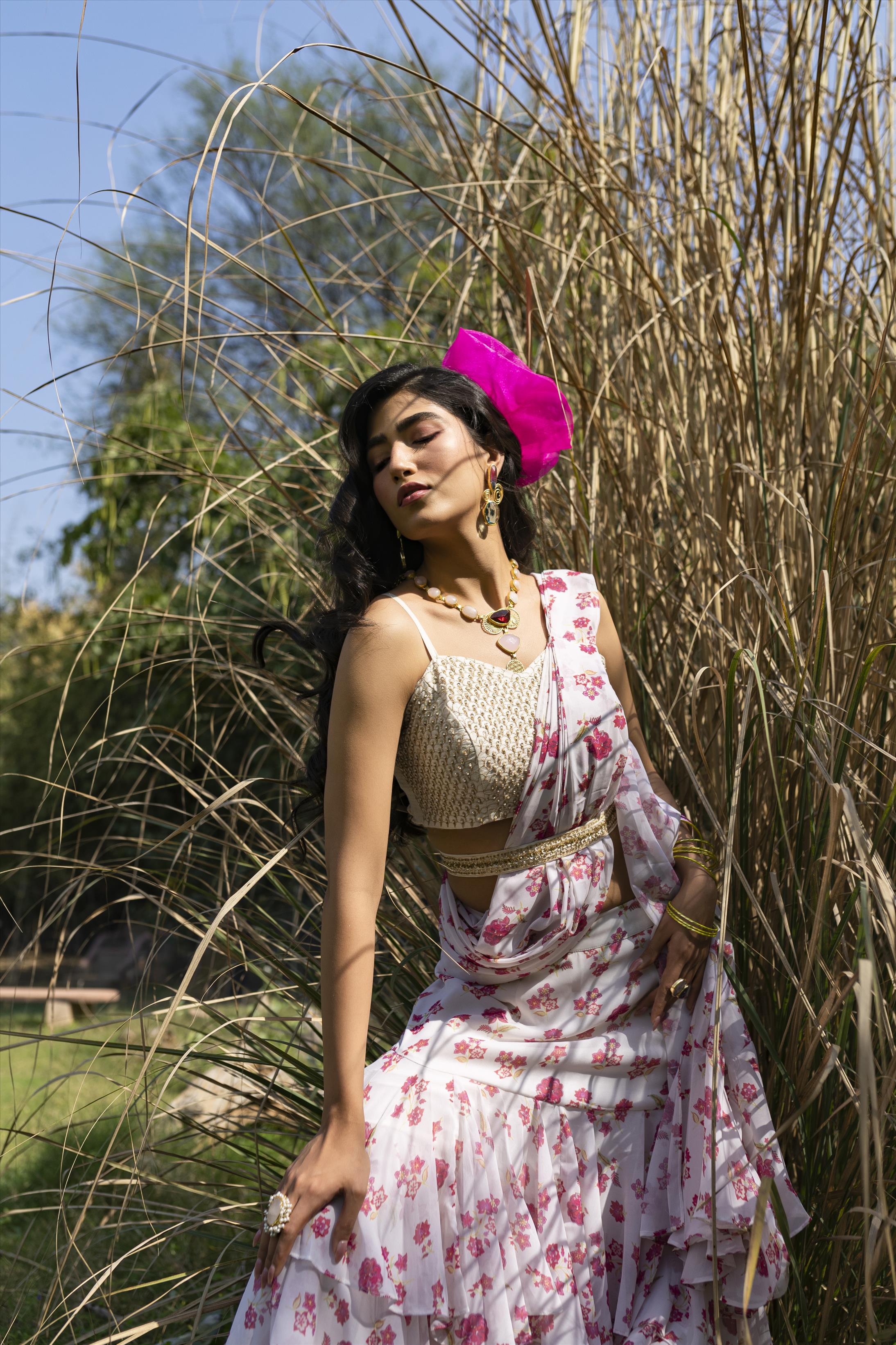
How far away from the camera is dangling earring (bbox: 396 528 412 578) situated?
1875 mm

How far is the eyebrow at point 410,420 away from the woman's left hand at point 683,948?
779mm

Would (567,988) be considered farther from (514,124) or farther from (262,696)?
(514,124)

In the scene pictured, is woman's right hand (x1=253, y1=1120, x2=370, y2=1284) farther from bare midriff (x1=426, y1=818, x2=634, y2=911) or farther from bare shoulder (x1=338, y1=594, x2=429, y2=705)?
bare shoulder (x1=338, y1=594, x2=429, y2=705)

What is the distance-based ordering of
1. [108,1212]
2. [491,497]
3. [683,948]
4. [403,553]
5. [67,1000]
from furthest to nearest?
[67,1000]
[108,1212]
[403,553]
[491,497]
[683,948]

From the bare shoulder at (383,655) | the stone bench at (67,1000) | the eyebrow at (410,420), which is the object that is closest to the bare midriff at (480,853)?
the bare shoulder at (383,655)

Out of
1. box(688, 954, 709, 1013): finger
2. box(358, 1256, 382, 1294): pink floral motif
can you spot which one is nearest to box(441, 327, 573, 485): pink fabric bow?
box(688, 954, 709, 1013): finger

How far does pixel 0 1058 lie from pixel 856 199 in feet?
19.9

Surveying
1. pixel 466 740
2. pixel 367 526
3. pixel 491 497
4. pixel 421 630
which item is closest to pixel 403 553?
pixel 367 526

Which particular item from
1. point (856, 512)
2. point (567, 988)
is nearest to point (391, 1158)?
point (567, 988)

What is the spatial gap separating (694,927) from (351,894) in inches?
18.8

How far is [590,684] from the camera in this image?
5.41 feet

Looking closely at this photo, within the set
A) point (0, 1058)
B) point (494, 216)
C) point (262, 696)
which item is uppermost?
point (494, 216)

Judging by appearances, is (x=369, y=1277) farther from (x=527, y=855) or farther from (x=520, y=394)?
(x=520, y=394)

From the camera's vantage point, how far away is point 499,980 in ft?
5.15
